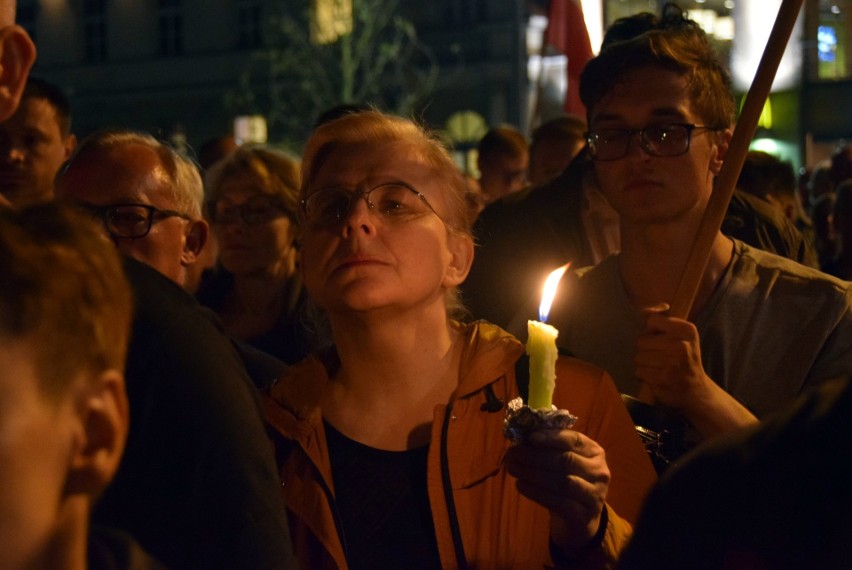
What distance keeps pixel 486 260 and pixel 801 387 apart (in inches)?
75.8

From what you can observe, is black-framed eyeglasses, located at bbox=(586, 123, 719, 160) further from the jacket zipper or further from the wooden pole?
the jacket zipper

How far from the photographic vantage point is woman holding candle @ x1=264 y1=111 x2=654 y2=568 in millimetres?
2416

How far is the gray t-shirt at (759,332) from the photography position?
2.85m

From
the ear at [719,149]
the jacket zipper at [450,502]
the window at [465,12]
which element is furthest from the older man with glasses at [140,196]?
the window at [465,12]

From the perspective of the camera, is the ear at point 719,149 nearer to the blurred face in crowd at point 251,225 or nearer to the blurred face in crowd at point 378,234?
the blurred face in crowd at point 378,234

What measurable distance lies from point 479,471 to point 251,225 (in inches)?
107

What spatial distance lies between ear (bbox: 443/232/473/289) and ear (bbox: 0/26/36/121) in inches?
46.6

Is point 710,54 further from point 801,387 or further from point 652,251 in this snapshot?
point 801,387

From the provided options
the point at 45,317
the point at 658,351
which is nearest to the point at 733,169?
the point at 658,351

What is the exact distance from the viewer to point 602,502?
223 cm

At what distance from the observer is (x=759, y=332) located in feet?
9.61

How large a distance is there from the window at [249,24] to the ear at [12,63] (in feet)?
126

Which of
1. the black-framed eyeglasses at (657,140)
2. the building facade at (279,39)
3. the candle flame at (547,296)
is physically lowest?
the building facade at (279,39)

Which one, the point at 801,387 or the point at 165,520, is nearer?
the point at 165,520
